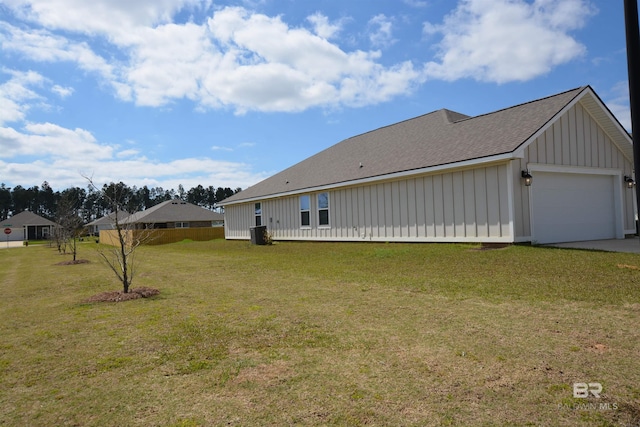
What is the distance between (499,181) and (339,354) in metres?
9.63

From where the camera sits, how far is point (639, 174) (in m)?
2.90

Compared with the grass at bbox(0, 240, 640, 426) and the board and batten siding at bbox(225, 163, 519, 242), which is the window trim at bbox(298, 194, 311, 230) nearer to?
the board and batten siding at bbox(225, 163, 519, 242)

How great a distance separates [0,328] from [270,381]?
446cm

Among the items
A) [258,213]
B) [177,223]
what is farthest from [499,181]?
[177,223]

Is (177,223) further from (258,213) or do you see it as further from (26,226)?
(26,226)

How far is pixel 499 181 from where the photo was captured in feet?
38.6

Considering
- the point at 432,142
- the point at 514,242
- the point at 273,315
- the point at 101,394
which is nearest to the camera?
the point at 101,394

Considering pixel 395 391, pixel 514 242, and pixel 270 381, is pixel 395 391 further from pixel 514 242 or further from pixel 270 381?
pixel 514 242

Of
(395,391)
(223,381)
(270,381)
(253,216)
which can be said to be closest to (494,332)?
(395,391)

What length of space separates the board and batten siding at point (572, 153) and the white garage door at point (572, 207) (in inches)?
17.9

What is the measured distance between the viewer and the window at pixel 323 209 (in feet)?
62.5

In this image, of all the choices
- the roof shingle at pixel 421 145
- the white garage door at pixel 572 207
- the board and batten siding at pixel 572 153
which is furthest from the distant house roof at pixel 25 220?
the white garage door at pixel 572 207

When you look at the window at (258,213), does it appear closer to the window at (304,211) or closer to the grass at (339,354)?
the window at (304,211)

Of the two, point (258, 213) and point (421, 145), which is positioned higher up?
point (421, 145)
